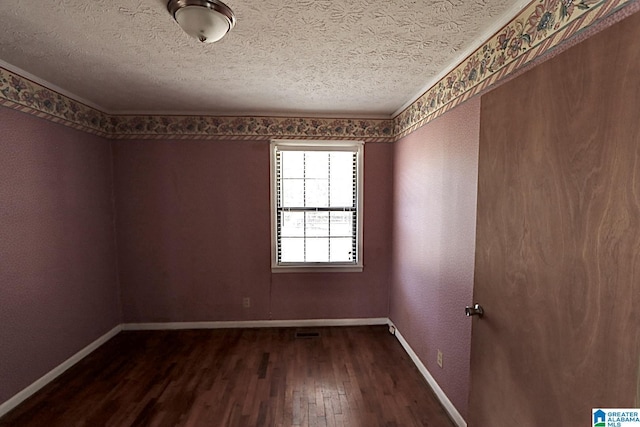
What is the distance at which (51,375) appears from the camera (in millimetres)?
2146

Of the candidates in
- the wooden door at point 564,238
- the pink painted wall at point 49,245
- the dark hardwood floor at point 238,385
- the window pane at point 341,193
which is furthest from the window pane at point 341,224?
the pink painted wall at point 49,245

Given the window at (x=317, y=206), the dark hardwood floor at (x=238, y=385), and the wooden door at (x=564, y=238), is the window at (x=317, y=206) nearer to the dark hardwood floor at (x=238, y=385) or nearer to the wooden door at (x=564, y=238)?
the dark hardwood floor at (x=238, y=385)

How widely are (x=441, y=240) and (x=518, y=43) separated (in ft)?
3.98

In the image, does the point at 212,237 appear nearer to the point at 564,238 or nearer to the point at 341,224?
the point at 341,224

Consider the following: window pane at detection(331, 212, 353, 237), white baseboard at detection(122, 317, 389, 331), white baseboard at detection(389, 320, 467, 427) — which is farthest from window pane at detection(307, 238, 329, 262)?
white baseboard at detection(389, 320, 467, 427)

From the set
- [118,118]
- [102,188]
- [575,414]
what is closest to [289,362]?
[575,414]

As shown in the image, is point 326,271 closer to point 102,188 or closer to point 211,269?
point 211,269

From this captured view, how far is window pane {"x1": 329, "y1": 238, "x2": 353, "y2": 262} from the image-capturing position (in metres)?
3.10

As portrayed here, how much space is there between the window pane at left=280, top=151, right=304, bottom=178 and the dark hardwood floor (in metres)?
1.76

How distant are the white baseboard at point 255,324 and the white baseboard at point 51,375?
1.01ft

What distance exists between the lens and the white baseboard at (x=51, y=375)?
1851 mm

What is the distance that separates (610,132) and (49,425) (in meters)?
3.18

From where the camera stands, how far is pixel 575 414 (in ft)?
2.82

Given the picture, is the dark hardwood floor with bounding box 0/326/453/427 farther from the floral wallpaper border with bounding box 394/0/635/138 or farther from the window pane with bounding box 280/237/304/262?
the floral wallpaper border with bounding box 394/0/635/138
